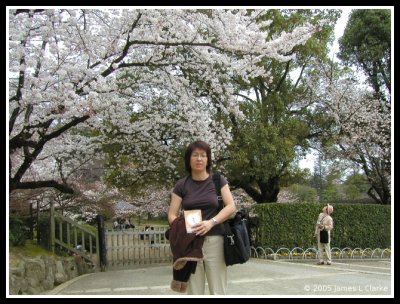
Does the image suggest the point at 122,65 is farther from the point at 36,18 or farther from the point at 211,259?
the point at 211,259

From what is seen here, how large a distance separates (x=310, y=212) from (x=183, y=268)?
32.1 feet

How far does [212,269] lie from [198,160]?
823 millimetres

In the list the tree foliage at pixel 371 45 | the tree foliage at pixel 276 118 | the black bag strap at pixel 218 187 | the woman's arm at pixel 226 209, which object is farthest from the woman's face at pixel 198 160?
the tree foliage at pixel 371 45

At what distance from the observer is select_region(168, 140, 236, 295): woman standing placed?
3.22m

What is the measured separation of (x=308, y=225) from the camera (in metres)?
12.4

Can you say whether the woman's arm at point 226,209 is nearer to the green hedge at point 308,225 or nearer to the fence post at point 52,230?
the fence post at point 52,230

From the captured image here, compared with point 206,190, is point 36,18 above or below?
above

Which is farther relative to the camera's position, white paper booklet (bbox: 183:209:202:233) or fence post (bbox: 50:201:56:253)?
fence post (bbox: 50:201:56:253)

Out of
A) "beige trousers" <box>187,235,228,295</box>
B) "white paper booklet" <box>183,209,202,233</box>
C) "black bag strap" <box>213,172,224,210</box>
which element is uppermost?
"black bag strap" <box>213,172,224,210</box>

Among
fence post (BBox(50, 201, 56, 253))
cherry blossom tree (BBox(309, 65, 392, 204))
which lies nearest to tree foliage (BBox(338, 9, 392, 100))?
cherry blossom tree (BBox(309, 65, 392, 204))

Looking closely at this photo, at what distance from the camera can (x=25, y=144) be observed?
6.68 metres

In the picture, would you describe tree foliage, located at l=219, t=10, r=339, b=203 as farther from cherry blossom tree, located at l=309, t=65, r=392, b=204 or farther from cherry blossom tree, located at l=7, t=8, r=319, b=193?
cherry blossom tree, located at l=7, t=8, r=319, b=193

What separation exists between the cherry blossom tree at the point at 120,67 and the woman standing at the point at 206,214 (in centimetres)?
287
